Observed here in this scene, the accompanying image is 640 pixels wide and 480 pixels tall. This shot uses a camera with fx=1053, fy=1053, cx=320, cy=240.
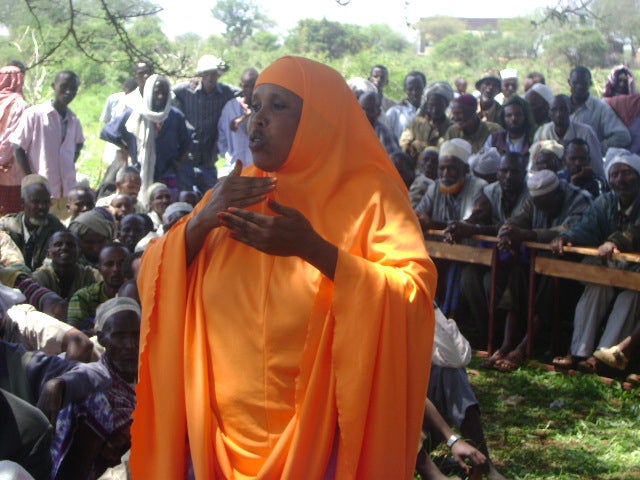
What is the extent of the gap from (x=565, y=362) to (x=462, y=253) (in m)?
1.25

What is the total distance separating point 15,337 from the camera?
559cm

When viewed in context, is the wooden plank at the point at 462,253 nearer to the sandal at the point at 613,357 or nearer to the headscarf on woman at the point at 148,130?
the sandal at the point at 613,357

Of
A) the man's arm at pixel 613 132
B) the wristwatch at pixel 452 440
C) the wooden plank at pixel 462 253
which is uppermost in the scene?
the man's arm at pixel 613 132

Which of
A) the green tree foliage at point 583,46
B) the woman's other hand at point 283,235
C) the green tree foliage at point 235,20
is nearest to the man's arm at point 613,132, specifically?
the woman's other hand at point 283,235

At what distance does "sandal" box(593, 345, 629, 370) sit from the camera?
7.58 m

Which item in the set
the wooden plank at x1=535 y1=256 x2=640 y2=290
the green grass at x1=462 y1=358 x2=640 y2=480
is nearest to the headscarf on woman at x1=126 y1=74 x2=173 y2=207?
the green grass at x1=462 y1=358 x2=640 y2=480

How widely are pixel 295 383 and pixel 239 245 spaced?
0.46m

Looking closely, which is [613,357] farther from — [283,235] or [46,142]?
[46,142]

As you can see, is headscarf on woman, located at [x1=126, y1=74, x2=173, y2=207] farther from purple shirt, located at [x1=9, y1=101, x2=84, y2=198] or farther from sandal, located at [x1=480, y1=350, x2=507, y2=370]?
sandal, located at [x1=480, y1=350, x2=507, y2=370]

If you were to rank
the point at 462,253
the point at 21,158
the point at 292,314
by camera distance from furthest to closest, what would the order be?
1. the point at 21,158
2. the point at 462,253
3. the point at 292,314

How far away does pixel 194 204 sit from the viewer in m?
10.4

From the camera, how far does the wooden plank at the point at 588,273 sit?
745cm

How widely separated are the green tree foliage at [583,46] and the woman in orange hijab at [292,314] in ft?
84.1

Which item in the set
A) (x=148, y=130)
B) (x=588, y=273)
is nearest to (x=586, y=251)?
(x=588, y=273)
